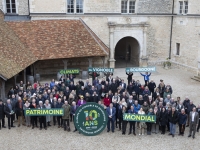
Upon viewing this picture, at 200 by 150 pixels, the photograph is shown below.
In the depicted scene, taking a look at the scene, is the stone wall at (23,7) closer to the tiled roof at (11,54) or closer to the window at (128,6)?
the tiled roof at (11,54)

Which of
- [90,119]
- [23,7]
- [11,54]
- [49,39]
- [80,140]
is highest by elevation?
[23,7]

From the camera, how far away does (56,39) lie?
21.1 m

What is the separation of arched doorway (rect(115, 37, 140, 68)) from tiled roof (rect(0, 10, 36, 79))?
969 centimetres

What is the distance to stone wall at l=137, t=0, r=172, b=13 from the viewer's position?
82.0ft

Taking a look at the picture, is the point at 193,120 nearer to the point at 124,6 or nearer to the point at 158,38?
the point at 158,38

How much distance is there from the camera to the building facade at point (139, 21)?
75.5 feet

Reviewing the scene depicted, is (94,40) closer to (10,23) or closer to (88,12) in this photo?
(88,12)

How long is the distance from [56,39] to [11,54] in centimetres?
467

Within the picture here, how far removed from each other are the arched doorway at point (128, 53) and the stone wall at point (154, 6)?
9.26 feet

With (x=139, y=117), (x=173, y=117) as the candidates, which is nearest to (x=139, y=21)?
(x=173, y=117)

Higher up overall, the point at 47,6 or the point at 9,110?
the point at 47,6

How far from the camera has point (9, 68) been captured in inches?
617

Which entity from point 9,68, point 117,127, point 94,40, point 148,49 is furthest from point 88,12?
point 117,127

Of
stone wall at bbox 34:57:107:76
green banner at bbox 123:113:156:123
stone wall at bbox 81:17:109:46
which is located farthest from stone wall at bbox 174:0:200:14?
green banner at bbox 123:113:156:123
